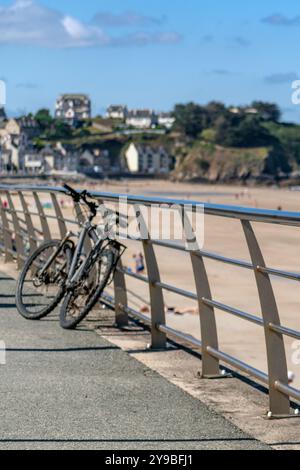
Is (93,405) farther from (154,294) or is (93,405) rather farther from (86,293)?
(86,293)

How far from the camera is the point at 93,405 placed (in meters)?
5.74

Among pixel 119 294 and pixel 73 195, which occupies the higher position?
pixel 73 195

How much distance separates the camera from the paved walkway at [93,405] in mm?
4992

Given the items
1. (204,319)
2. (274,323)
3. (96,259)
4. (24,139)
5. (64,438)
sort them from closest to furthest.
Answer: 1. (64,438)
2. (274,323)
3. (204,319)
4. (96,259)
5. (24,139)

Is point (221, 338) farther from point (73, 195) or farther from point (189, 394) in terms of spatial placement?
point (189, 394)

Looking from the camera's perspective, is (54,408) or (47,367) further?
(47,367)

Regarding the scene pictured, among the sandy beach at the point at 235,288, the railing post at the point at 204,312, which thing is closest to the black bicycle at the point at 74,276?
the railing post at the point at 204,312

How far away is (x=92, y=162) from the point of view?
179 m

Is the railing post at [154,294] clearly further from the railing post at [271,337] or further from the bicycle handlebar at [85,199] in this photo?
the railing post at [271,337]

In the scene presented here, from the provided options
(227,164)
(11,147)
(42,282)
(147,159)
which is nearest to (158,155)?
(147,159)

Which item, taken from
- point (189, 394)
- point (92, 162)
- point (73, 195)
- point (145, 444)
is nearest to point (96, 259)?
point (73, 195)

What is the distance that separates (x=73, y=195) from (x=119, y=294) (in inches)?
34.1
